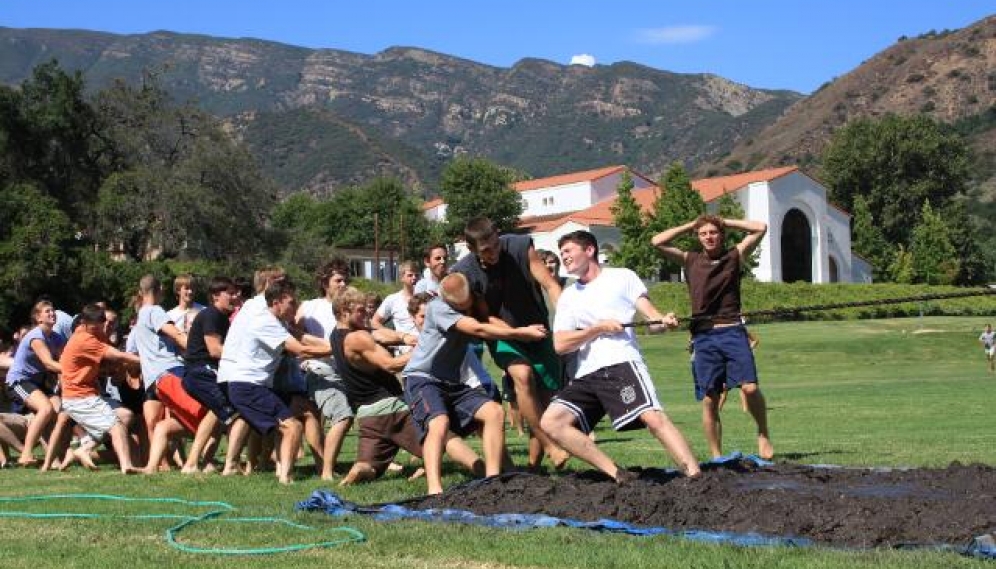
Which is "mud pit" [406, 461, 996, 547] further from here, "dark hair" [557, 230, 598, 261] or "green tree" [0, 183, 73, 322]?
"green tree" [0, 183, 73, 322]

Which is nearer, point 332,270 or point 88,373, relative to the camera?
point 332,270

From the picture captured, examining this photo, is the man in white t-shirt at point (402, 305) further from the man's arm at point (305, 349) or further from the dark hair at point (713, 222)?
the dark hair at point (713, 222)

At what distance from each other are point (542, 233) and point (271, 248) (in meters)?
33.2

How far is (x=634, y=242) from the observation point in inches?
3147

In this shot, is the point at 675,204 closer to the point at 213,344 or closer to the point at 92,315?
the point at 92,315

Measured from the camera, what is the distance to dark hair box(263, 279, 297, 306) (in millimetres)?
11141

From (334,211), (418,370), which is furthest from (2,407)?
(334,211)

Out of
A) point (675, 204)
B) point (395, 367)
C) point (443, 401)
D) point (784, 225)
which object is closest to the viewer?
point (443, 401)

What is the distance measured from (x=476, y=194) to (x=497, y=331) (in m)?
99.2

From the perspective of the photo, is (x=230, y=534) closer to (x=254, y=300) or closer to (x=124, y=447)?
(x=254, y=300)

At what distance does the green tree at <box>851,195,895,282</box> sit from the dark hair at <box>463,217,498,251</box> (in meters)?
101

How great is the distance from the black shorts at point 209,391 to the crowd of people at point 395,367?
16mm

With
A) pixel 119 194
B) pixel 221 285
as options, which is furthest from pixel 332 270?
pixel 119 194

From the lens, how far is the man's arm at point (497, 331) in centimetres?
940
